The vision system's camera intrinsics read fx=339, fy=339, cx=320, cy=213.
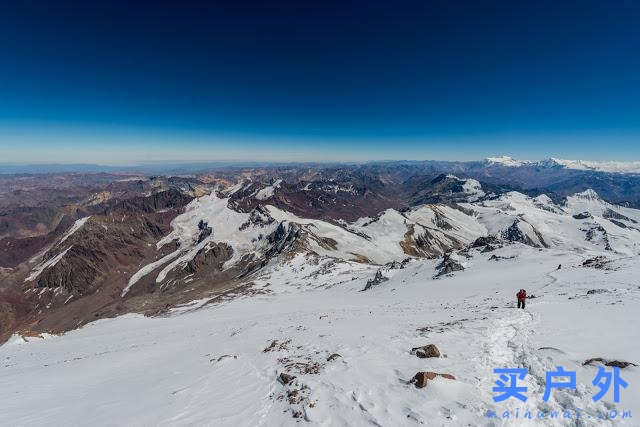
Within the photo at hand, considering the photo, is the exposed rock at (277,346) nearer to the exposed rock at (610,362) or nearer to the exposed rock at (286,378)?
the exposed rock at (286,378)

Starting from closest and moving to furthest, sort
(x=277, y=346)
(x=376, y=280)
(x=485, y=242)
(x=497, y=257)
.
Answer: (x=277, y=346)
(x=497, y=257)
(x=376, y=280)
(x=485, y=242)

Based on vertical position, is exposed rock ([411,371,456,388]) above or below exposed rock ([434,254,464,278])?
above

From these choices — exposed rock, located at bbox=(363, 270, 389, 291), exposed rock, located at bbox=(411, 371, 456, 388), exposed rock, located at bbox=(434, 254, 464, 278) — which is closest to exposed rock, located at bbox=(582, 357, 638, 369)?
exposed rock, located at bbox=(411, 371, 456, 388)

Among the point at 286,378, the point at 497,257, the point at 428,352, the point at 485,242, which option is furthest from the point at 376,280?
the point at 286,378

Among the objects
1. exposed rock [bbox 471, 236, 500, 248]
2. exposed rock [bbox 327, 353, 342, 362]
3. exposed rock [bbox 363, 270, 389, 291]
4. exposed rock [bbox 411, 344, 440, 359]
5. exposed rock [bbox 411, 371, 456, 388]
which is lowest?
exposed rock [bbox 363, 270, 389, 291]

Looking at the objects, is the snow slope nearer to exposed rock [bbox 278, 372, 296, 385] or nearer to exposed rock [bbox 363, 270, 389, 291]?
exposed rock [bbox 278, 372, 296, 385]

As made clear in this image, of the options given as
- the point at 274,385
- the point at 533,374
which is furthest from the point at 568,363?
the point at 274,385

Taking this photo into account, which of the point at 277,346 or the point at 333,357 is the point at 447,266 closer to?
the point at 277,346

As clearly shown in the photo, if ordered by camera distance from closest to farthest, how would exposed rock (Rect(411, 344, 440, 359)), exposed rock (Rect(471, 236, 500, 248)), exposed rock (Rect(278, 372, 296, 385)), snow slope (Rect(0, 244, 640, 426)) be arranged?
snow slope (Rect(0, 244, 640, 426)) < exposed rock (Rect(278, 372, 296, 385)) < exposed rock (Rect(411, 344, 440, 359)) < exposed rock (Rect(471, 236, 500, 248))

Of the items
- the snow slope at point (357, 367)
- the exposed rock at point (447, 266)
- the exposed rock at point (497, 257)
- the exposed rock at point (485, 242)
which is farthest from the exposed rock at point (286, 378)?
the exposed rock at point (485, 242)

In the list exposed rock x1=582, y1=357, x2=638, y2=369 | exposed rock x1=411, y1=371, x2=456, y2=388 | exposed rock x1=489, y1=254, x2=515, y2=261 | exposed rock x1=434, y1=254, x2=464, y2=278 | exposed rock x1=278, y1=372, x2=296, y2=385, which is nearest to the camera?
exposed rock x1=582, y1=357, x2=638, y2=369

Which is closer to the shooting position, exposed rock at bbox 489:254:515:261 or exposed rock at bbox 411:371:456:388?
exposed rock at bbox 411:371:456:388

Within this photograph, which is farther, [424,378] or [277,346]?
[277,346]
